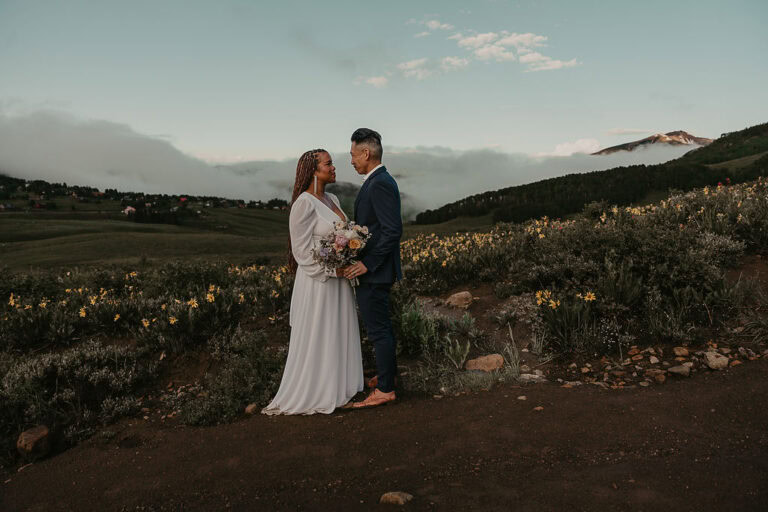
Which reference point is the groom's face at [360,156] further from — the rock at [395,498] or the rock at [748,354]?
the rock at [748,354]

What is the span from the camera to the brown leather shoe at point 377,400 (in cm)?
465

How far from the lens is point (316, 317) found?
4742mm

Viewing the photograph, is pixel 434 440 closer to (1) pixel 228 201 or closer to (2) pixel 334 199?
(2) pixel 334 199

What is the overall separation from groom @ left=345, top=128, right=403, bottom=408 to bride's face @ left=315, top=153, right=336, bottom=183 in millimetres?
276

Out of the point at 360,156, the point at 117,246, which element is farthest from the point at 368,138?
the point at 117,246

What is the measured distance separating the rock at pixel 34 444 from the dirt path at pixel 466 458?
13 centimetres

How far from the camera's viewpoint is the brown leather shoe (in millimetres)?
4652

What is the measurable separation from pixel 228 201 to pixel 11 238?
4531 cm

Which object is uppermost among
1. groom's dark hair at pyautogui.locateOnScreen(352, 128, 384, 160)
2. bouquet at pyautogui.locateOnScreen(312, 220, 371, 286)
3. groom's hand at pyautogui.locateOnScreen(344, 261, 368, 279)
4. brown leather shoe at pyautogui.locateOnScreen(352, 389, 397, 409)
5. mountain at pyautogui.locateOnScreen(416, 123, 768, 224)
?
mountain at pyautogui.locateOnScreen(416, 123, 768, 224)

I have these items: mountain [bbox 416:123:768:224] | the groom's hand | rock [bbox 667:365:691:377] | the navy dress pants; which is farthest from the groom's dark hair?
mountain [bbox 416:123:768:224]

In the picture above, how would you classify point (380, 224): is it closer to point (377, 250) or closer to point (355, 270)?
point (377, 250)

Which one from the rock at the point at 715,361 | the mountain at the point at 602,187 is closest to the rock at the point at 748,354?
the rock at the point at 715,361

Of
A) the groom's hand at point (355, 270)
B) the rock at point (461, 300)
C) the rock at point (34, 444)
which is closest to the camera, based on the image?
the rock at point (34, 444)

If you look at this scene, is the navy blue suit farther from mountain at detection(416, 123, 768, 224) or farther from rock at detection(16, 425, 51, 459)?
mountain at detection(416, 123, 768, 224)
